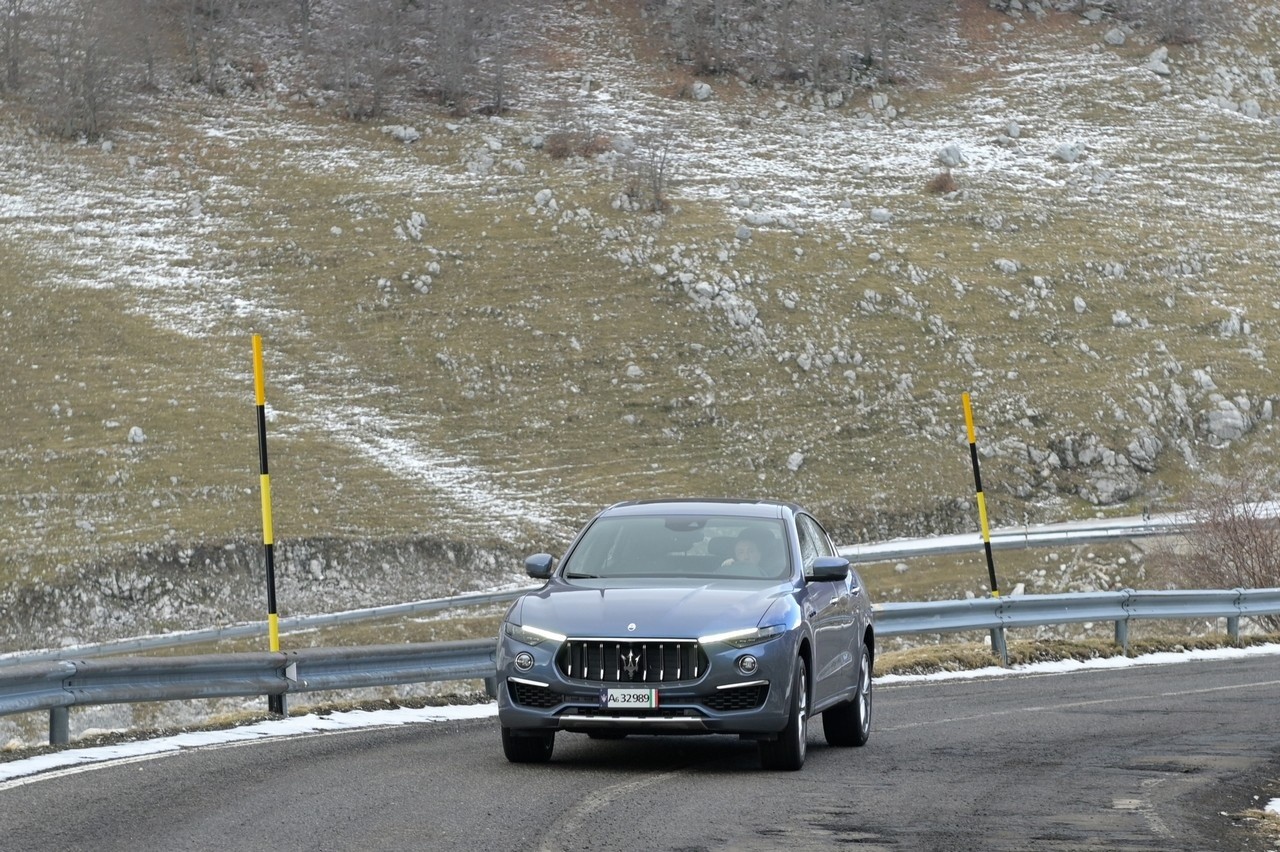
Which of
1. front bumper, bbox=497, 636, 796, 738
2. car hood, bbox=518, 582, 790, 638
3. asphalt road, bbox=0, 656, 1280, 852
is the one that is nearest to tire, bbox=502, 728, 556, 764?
asphalt road, bbox=0, 656, 1280, 852

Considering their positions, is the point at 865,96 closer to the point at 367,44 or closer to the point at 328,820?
the point at 367,44

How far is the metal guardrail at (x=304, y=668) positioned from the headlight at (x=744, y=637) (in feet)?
14.0

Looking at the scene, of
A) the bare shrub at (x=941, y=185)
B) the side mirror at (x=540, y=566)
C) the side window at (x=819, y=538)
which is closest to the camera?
the side mirror at (x=540, y=566)

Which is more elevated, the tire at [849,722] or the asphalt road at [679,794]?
the asphalt road at [679,794]

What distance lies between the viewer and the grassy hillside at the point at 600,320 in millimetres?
45812

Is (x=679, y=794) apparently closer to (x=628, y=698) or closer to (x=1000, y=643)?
(x=628, y=698)

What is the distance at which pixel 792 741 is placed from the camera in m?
10.5

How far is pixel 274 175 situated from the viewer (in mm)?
63188

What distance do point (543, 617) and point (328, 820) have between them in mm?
2380

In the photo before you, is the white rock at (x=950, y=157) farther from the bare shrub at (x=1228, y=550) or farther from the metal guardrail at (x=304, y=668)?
the metal guardrail at (x=304, y=668)

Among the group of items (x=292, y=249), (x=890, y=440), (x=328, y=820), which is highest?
(x=328, y=820)

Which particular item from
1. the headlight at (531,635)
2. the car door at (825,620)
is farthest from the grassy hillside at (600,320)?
the headlight at (531,635)

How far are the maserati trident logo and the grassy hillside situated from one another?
30196 millimetres

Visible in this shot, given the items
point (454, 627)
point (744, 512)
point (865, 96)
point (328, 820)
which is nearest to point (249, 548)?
point (454, 627)
